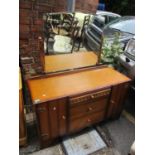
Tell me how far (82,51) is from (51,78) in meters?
0.61

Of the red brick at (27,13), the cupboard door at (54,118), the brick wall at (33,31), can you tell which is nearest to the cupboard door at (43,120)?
the cupboard door at (54,118)

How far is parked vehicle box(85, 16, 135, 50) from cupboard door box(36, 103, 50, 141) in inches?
42.7

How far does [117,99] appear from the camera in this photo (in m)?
2.10

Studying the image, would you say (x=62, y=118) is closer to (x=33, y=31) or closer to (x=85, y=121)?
(x=85, y=121)

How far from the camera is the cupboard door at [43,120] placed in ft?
5.16

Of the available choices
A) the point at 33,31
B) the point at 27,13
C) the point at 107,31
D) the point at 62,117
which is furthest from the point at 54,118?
the point at 107,31

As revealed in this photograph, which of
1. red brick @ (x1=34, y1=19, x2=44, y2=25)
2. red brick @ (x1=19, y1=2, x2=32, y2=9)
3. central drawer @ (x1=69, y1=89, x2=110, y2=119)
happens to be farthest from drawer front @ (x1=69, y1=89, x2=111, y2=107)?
red brick @ (x1=19, y1=2, x2=32, y2=9)

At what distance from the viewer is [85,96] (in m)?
1.77

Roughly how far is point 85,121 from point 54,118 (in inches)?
16.6

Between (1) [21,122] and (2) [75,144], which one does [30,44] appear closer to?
(1) [21,122]

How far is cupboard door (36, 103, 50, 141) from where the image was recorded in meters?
1.57

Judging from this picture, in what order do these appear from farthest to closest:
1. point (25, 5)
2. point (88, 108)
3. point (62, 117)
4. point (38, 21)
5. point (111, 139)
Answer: point (111, 139), point (88, 108), point (62, 117), point (38, 21), point (25, 5)

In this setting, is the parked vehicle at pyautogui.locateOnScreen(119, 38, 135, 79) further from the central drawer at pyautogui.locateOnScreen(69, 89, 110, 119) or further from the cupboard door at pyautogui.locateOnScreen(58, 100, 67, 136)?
the cupboard door at pyautogui.locateOnScreen(58, 100, 67, 136)
